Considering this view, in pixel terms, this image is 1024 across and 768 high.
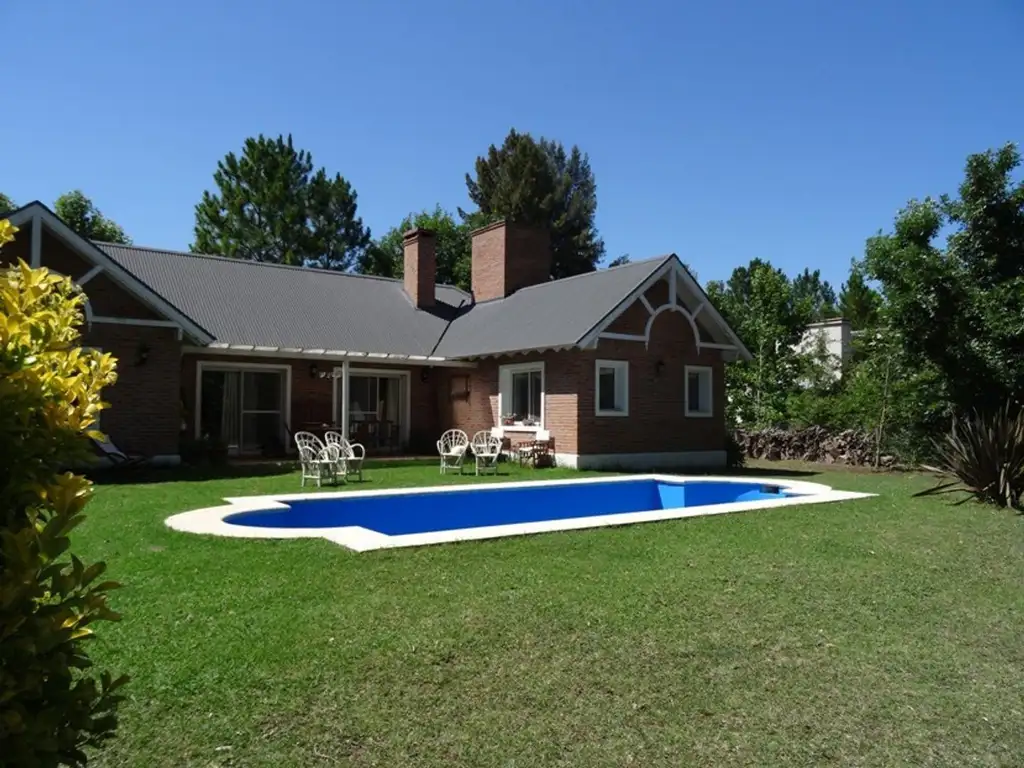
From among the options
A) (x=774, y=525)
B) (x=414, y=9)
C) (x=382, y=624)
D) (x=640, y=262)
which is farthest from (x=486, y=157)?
(x=382, y=624)

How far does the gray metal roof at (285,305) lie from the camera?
2044 cm

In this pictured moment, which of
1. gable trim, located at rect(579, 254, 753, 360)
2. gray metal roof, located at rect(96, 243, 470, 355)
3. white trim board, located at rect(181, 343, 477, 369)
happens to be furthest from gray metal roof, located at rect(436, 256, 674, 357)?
gray metal roof, located at rect(96, 243, 470, 355)

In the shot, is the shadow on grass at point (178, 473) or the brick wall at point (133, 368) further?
the brick wall at point (133, 368)

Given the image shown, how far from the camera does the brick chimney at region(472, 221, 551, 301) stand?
24.9 metres

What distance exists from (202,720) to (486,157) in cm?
5118

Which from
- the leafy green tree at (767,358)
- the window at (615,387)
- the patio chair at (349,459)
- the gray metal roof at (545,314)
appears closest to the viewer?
the patio chair at (349,459)

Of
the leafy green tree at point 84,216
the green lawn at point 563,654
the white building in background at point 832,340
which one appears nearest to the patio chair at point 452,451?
the green lawn at point 563,654

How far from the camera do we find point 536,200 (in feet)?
164

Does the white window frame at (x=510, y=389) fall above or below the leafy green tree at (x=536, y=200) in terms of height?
below

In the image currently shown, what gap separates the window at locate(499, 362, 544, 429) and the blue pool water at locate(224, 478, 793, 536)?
4.82 m

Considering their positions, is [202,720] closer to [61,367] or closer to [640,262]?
[61,367]

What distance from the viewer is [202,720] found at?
12.5 feet

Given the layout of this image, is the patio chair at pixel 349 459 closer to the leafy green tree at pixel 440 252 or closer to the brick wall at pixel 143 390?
the brick wall at pixel 143 390

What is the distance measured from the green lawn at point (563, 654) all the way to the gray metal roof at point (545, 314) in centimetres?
1098
